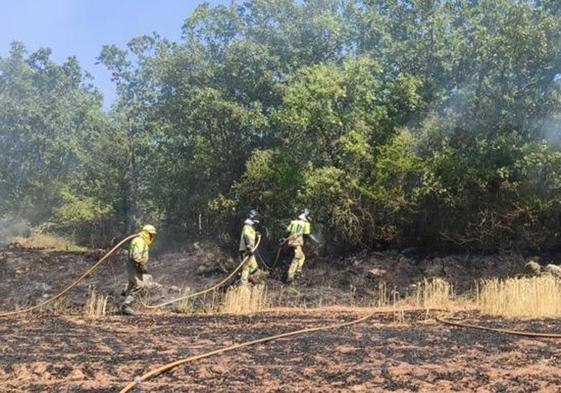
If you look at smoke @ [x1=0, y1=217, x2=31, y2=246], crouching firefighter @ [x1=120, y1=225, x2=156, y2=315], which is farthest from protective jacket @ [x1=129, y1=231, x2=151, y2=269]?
smoke @ [x1=0, y1=217, x2=31, y2=246]

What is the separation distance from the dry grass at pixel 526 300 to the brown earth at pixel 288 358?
0.73 m

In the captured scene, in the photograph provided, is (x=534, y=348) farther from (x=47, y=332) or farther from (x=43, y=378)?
(x=47, y=332)

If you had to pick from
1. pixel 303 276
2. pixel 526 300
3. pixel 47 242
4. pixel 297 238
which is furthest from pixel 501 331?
pixel 47 242

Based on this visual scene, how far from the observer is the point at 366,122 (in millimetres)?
19031

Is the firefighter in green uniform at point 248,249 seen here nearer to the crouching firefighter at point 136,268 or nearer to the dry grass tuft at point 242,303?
the dry grass tuft at point 242,303

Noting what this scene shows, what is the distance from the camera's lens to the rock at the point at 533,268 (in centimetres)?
1571

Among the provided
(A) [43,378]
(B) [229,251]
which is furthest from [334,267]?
(A) [43,378]

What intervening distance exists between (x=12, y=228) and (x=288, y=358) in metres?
28.4

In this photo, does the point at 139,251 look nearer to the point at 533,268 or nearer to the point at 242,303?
the point at 242,303

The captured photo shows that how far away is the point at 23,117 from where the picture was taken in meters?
32.5

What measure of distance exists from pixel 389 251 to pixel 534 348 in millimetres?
11373

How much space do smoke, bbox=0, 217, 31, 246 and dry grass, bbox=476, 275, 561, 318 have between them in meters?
25.2

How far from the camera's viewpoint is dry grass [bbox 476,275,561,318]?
10.7 meters

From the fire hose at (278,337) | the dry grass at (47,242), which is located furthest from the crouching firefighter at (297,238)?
the dry grass at (47,242)
